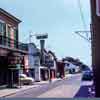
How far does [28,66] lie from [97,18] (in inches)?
2193

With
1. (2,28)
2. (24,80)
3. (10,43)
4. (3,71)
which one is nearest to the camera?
(10,43)

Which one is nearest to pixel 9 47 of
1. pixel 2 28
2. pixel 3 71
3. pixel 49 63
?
pixel 2 28

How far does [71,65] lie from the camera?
130375 millimetres

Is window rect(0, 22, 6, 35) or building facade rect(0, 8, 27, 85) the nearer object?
building facade rect(0, 8, 27, 85)

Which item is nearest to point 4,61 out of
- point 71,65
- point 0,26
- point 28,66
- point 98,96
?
point 0,26

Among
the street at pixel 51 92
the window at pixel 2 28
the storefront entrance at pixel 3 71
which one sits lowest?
the street at pixel 51 92

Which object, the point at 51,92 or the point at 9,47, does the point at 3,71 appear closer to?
the point at 9,47

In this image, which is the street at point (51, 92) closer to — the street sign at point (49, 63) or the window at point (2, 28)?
the window at point (2, 28)

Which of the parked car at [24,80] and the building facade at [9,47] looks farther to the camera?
the parked car at [24,80]

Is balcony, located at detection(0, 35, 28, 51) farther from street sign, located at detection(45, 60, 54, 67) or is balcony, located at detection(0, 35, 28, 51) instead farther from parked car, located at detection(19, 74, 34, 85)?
street sign, located at detection(45, 60, 54, 67)

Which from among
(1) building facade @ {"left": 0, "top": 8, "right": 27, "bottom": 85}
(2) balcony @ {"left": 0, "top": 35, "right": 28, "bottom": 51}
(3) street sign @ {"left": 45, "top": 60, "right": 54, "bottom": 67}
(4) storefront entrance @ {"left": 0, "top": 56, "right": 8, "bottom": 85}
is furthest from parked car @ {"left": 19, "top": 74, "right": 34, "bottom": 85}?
(3) street sign @ {"left": 45, "top": 60, "right": 54, "bottom": 67}

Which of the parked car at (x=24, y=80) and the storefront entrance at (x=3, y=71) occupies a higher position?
the storefront entrance at (x=3, y=71)

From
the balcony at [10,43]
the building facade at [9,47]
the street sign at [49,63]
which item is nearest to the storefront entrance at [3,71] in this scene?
the building facade at [9,47]

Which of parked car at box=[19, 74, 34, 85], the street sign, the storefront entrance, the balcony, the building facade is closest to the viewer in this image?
the balcony
